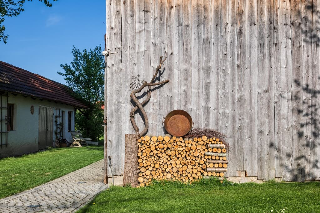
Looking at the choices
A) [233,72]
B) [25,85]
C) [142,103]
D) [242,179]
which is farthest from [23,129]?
[242,179]

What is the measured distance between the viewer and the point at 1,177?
9.47 m

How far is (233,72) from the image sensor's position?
820 cm

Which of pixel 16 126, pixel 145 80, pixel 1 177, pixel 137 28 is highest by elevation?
pixel 137 28

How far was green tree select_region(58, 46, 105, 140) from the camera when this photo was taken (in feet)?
81.6

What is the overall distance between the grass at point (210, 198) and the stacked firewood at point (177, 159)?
0.22m

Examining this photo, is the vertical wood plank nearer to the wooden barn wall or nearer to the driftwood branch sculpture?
the driftwood branch sculpture

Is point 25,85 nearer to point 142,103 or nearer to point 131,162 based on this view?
point 142,103

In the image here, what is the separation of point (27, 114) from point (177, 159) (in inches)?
486

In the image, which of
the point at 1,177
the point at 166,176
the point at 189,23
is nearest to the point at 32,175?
the point at 1,177

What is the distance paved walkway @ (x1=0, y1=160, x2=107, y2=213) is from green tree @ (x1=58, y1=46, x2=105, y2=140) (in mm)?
15616

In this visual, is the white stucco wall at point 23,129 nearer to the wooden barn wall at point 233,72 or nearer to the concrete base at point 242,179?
the wooden barn wall at point 233,72

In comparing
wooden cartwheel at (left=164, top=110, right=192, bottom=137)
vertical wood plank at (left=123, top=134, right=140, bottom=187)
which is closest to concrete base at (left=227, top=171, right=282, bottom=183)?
wooden cartwheel at (left=164, top=110, right=192, bottom=137)

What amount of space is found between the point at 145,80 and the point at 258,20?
120 inches

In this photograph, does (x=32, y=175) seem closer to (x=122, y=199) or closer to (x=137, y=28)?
(x=122, y=199)
